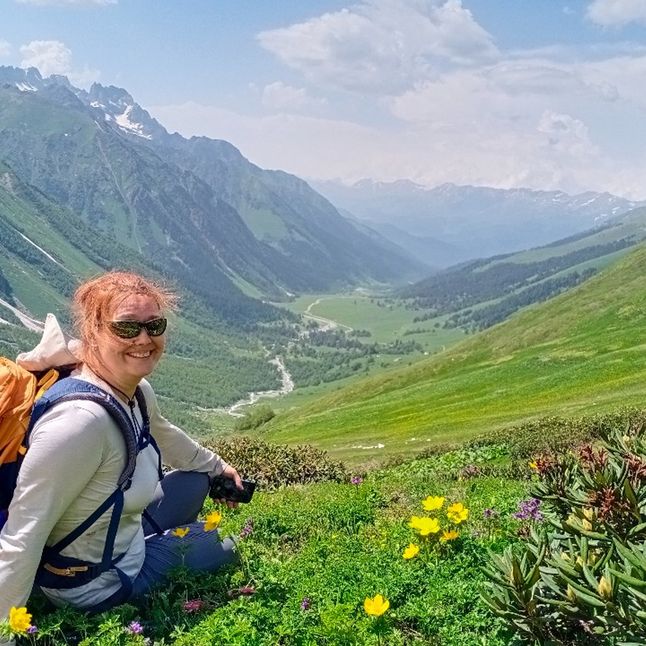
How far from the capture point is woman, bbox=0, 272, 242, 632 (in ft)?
17.5

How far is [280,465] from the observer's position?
16.9 m

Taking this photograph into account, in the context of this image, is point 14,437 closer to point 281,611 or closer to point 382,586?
point 281,611

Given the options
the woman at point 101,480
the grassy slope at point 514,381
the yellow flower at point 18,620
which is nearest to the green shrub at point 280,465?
the woman at point 101,480

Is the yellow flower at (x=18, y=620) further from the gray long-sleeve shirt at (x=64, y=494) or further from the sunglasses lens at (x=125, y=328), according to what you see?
the sunglasses lens at (x=125, y=328)

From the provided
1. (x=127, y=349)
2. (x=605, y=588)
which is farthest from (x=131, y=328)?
(x=605, y=588)

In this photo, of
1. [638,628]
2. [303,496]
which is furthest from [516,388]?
[638,628]

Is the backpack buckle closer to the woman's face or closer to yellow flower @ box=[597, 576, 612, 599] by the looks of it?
the woman's face

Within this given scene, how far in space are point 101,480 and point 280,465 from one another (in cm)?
1143

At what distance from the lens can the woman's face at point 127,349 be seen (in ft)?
19.5

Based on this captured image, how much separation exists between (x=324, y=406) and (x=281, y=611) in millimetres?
91171

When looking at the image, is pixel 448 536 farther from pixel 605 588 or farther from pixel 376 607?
pixel 605 588

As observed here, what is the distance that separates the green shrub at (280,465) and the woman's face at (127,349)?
31.2 ft

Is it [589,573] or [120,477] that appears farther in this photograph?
[120,477]

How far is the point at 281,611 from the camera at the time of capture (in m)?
5.85
